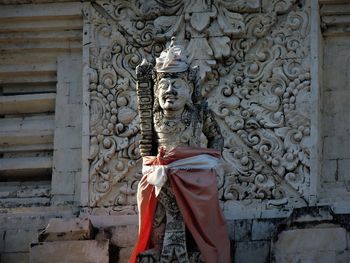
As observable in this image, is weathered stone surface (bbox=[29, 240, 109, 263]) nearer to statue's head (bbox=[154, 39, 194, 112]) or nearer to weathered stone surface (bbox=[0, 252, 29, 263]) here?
weathered stone surface (bbox=[0, 252, 29, 263])

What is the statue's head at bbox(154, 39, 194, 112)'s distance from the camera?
19016 mm

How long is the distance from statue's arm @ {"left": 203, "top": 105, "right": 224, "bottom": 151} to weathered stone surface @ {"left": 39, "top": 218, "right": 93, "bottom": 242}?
146cm

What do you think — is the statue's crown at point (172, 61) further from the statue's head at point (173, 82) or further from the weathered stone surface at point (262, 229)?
the weathered stone surface at point (262, 229)

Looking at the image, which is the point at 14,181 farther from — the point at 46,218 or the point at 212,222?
the point at 212,222

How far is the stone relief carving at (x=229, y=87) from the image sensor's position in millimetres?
20344

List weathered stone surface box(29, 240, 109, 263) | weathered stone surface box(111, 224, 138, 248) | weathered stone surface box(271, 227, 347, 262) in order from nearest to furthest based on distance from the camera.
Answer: weathered stone surface box(271, 227, 347, 262) < weathered stone surface box(29, 240, 109, 263) < weathered stone surface box(111, 224, 138, 248)

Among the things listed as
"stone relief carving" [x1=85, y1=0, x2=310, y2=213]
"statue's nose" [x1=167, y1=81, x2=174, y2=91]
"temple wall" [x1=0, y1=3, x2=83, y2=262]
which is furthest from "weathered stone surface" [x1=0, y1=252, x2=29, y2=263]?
"statue's nose" [x1=167, y1=81, x2=174, y2=91]

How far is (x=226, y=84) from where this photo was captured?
20719mm

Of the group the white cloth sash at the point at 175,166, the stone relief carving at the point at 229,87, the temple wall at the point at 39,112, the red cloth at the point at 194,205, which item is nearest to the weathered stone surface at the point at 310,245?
the red cloth at the point at 194,205

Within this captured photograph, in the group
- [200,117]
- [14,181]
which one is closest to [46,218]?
[14,181]

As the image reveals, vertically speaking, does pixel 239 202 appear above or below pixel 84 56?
below

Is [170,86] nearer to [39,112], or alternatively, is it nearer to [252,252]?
[252,252]

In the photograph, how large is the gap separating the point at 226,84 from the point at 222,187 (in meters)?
1.11

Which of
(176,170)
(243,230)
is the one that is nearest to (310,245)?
(243,230)
